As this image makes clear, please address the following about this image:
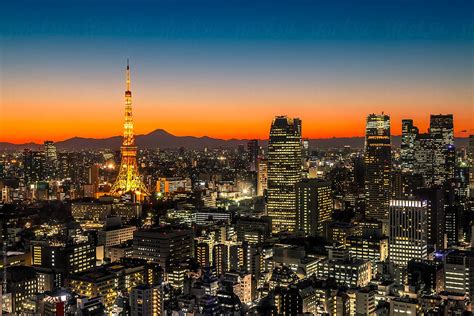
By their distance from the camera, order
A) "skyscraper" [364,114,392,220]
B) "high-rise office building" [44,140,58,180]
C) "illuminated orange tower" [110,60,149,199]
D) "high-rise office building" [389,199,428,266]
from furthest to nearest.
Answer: "high-rise office building" [44,140,58,180]
"illuminated orange tower" [110,60,149,199]
"skyscraper" [364,114,392,220]
"high-rise office building" [389,199,428,266]

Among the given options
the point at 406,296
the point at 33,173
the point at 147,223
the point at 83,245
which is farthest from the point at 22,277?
the point at 33,173

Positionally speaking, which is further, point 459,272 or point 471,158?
point 471,158

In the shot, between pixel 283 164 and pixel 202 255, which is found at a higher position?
pixel 283 164

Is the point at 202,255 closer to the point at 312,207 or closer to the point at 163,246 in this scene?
the point at 163,246

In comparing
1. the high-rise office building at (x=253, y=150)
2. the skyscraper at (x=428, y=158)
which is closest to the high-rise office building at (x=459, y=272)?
the skyscraper at (x=428, y=158)

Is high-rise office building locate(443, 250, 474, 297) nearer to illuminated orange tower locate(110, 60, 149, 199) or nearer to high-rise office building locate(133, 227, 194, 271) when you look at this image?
high-rise office building locate(133, 227, 194, 271)

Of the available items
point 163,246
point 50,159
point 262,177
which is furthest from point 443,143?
point 50,159

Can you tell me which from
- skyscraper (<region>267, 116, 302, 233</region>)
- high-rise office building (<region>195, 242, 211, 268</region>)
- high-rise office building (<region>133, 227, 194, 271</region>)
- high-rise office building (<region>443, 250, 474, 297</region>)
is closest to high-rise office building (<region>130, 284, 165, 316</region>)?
high-rise office building (<region>133, 227, 194, 271</region>)
